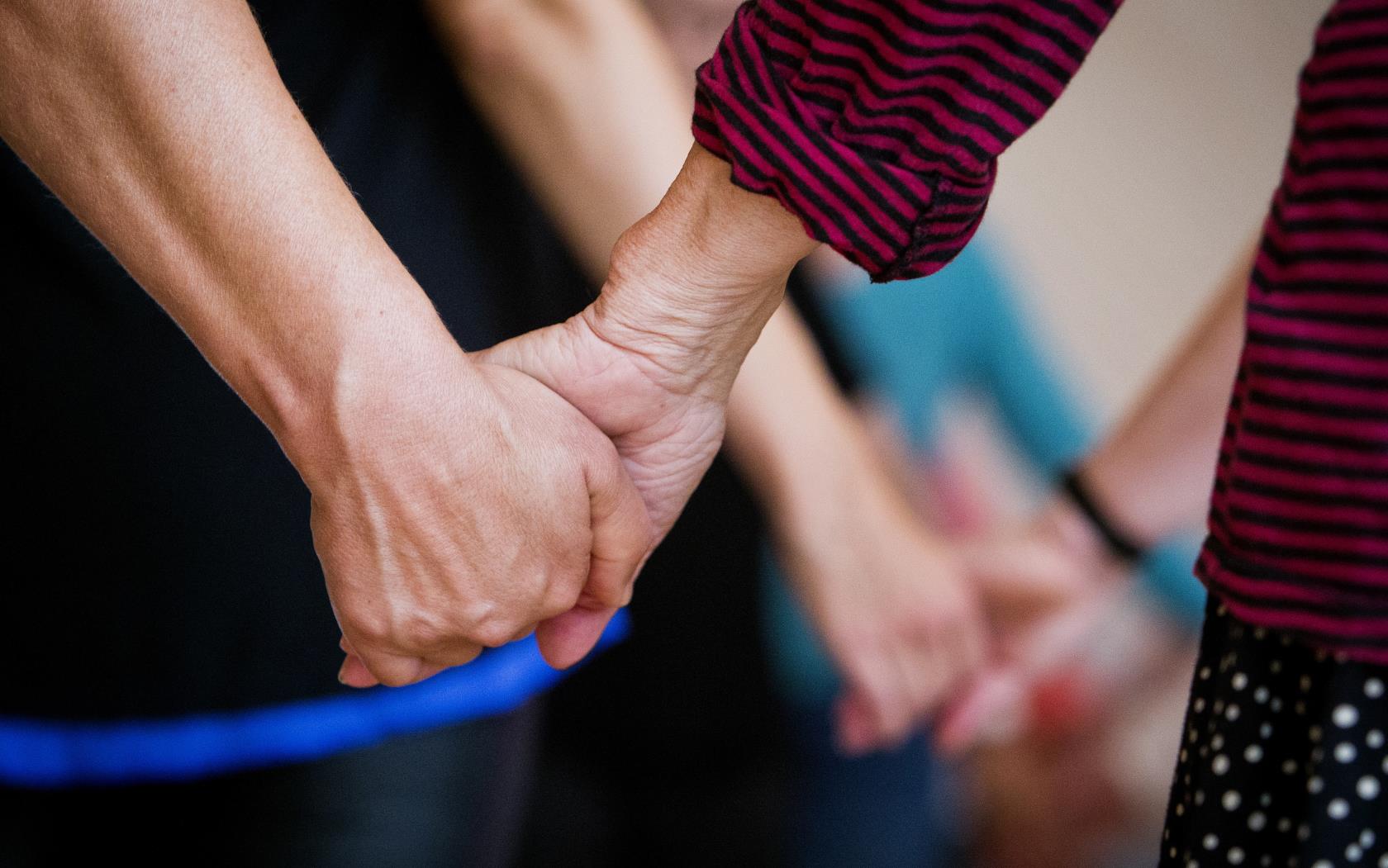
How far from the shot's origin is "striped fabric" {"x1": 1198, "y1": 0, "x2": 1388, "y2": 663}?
12.0 inches

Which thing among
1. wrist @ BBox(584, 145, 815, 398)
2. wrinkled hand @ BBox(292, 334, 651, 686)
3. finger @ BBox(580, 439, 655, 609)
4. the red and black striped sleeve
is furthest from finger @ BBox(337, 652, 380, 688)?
the red and black striped sleeve

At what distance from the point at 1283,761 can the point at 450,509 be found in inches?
14.5

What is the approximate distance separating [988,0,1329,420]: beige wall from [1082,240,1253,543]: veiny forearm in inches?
2.0

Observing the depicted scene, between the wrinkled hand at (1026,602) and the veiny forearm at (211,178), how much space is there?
64cm

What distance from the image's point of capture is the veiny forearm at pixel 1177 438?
0.81 m

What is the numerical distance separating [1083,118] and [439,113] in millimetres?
549

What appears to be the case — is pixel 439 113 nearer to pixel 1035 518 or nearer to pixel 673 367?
pixel 673 367

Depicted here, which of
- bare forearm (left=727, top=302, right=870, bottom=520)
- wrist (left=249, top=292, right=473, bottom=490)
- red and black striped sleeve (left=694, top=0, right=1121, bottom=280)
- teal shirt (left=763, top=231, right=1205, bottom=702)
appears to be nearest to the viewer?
Result: red and black striped sleeve (left=694, top=0, right=1121, bottom=280)

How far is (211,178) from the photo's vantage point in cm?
51

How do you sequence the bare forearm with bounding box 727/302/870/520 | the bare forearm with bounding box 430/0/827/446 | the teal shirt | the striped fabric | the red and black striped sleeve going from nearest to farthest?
1. the striped fabric
2. the red and black striped sleeve
3. the bare forearm with bounding box 430/0/827/446
4. the bare forearm with bounding box 727/302/870/520
5. the teal shirt

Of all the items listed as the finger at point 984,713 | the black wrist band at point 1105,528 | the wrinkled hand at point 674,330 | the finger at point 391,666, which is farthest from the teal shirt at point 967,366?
the finger at point 391,666

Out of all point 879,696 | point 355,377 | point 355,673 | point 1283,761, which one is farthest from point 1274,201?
point 879,696

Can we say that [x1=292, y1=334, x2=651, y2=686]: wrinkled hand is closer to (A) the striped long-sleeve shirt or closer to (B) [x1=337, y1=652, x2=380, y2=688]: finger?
(B) [x1=337, y1=652, x2=380, y2=688]: finger

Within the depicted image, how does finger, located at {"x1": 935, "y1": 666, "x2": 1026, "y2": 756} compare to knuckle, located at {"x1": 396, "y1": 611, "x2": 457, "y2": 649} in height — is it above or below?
below
